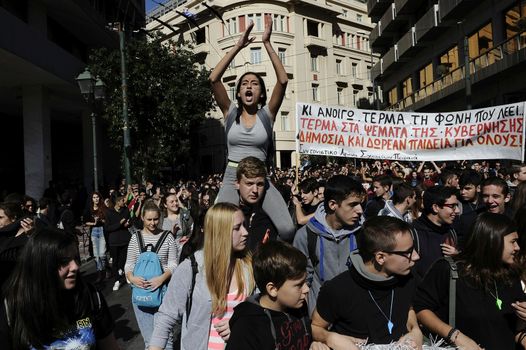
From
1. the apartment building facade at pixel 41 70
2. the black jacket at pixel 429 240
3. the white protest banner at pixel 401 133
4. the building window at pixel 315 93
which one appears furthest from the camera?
the building window at pixel 315 93

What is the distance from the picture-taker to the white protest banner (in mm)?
9102

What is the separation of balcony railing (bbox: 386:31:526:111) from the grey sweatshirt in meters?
18.4

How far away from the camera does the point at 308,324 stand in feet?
8.53

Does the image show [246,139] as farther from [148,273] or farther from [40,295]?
[40,295]

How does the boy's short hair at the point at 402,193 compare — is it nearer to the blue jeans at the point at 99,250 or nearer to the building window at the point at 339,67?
the blue jeans at the point at 99,250

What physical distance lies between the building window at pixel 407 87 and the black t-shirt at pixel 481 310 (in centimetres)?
3088

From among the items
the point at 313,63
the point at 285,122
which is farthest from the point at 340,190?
the point at 313,63

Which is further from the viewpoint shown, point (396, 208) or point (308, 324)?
point (396, 208)

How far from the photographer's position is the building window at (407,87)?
33050 mm

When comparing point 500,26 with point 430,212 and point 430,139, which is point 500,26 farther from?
point 430,212

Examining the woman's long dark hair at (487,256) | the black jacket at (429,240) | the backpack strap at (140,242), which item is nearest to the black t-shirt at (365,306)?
the woman's long dark hair at (487,256)

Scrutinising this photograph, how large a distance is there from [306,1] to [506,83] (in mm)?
28724

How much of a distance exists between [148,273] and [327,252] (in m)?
1.96

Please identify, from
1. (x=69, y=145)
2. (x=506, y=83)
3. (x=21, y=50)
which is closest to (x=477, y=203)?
(x=21, y=50)
